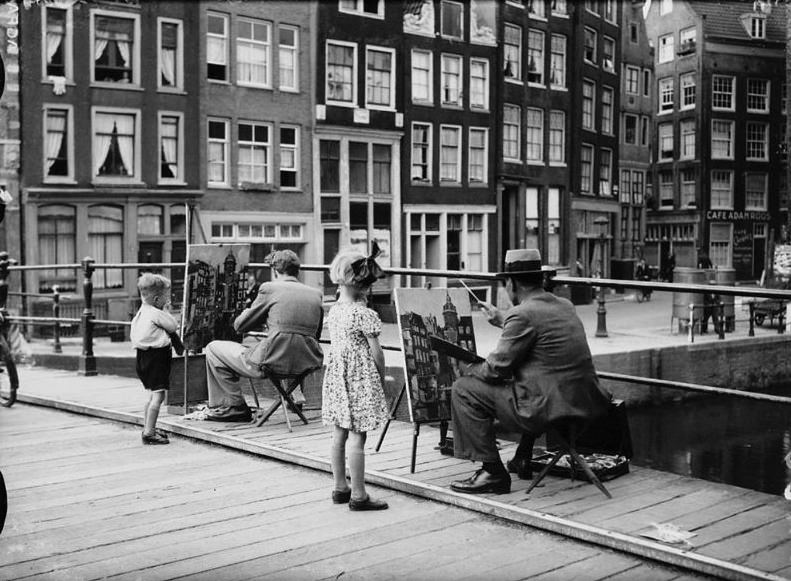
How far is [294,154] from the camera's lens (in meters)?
31.5

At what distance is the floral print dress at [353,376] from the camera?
5.42 meters

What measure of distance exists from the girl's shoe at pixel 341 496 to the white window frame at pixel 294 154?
85.3ft

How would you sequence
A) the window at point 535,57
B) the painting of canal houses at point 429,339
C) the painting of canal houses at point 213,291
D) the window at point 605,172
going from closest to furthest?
the painting of canal houses at point 429,339 < the painting of canal houses at point 213,291 < the window at point 535,57 < the window at point 605,172

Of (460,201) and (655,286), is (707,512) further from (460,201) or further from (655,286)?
(460,201)

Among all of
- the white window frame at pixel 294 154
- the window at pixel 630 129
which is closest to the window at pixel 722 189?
the window at pixel 630 129

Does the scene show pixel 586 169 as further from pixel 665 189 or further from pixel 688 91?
pixel 688 91

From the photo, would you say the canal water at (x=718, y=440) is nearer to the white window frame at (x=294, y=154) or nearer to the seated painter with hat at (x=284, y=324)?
the seated painter with hat at (x=284, y=324)

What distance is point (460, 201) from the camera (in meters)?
36.0

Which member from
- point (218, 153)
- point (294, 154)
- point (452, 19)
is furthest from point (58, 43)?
point (452, 19)

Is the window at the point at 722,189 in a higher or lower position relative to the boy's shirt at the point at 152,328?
higher

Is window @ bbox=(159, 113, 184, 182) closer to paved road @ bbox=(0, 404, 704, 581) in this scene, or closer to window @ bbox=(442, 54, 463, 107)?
window @ bbox=(442, 54, 463, 107)

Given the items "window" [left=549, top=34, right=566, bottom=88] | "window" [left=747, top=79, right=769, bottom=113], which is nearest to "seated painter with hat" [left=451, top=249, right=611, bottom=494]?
"window" [left=549, top=34, right=566, bottom=88]

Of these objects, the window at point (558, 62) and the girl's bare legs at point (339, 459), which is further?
the window at point (558, 62)

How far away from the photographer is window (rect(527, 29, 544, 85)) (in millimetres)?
38625
